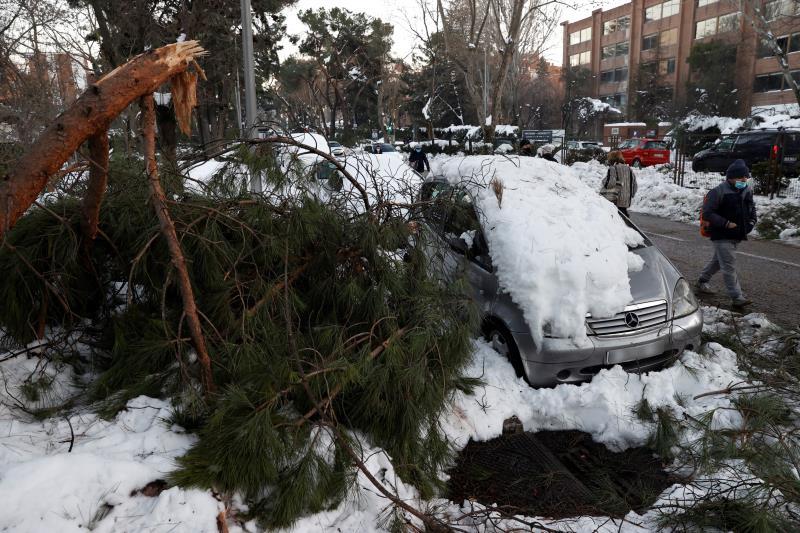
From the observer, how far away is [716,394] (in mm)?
3664

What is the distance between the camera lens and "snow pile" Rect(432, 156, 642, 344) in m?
3.96

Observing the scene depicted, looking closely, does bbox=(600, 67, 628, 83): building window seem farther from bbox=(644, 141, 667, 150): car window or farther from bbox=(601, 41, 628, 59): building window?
bbox=(644, 141, 667, 150): car window

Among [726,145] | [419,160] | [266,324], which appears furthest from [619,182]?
[726,145]

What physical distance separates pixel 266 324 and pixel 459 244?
77.3 inches

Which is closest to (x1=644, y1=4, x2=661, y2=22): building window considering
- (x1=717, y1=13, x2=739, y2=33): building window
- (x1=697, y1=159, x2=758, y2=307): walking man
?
(x1=717, y1=13, x2=739, y2=33): building window

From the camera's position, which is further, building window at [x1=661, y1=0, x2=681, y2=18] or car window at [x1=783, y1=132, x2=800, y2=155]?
building window at [x1=661, y1=0, x2=681, y2=18]

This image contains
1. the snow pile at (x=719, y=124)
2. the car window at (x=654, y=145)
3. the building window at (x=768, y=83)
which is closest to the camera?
the snow pile at (x=719, y=124)

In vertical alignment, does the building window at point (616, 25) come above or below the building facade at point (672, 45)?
above

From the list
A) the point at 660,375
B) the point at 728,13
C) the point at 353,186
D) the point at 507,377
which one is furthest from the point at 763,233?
the point at 728,13

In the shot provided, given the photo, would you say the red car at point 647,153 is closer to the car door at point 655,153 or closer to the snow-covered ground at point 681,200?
the car door at point 655,153

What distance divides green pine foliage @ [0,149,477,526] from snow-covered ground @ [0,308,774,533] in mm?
117

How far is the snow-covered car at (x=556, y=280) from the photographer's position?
390 centimetres

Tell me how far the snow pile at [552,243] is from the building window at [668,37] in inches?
2100

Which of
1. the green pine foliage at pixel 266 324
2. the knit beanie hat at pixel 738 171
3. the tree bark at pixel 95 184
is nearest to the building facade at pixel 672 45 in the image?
the knit beanie hat at pixel 738 171
